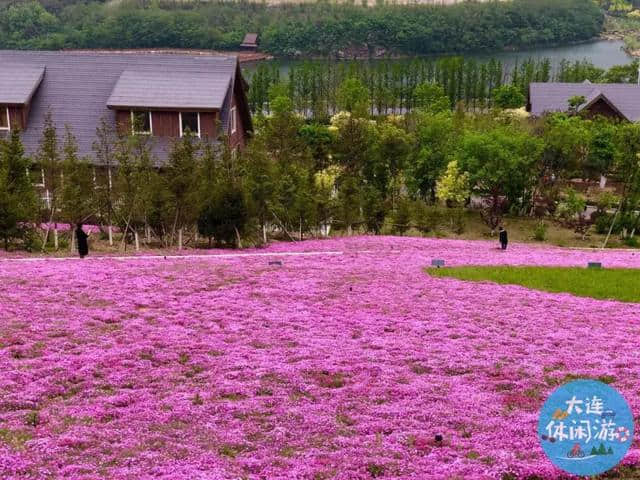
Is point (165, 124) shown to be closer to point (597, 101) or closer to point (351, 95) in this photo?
point (351, 95)

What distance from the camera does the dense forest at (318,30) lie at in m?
176

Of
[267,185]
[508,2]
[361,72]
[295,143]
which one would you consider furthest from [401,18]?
[267,185]

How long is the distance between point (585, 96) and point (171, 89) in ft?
151

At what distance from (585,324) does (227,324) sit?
10.8 m

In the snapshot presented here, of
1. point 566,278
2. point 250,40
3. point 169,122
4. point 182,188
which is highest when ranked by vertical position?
point 250,40

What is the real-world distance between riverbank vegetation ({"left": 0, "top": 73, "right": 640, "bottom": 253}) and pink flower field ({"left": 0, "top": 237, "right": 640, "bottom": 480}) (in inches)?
241

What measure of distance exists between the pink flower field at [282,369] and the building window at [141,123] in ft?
52.1

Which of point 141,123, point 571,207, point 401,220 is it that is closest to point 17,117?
point 141,123

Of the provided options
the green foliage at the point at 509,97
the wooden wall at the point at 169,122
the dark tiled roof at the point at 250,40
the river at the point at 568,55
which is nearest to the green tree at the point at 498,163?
the wooden wall at the point at 169,122

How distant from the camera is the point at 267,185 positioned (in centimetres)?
3541

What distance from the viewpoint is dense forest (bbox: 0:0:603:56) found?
176 metres

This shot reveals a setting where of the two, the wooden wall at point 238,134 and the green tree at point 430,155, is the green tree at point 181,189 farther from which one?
the green tree at point 430,155

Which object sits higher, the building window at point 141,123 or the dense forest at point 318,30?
the dense forest at point 318,30

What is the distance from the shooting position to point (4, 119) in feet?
145
